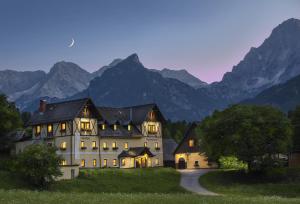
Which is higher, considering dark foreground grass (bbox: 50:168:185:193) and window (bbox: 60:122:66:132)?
window (bbox: 60:122:66:132)

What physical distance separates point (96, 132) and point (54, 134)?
8.98m

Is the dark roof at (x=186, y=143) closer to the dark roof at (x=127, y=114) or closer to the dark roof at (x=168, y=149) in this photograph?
the dark roof at (x=168, y=149)

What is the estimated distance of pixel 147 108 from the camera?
118188 millimetres

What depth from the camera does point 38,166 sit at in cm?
7300

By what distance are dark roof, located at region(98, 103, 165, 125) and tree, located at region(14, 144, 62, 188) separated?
3828 cm

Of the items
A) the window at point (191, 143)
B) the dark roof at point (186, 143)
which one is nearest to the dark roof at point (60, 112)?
the dark roof at point (186, 143)

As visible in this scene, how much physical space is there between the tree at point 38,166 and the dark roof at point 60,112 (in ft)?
89.4

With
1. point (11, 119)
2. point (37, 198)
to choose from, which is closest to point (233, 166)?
point (11, 119)

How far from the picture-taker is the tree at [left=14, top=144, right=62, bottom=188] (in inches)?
2859

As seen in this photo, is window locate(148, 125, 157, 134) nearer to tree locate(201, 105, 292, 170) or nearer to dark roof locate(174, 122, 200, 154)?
dark roof locate(174, 122, 200, 154)

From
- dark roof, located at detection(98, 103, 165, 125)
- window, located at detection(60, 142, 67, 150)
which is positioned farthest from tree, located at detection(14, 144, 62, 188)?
dark roof, located at detection(98, 103, 165, 125)

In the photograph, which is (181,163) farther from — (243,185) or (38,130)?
(243,185)

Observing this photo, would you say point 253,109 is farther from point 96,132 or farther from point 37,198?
point 37,198

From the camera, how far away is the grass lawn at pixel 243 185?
72875mm
